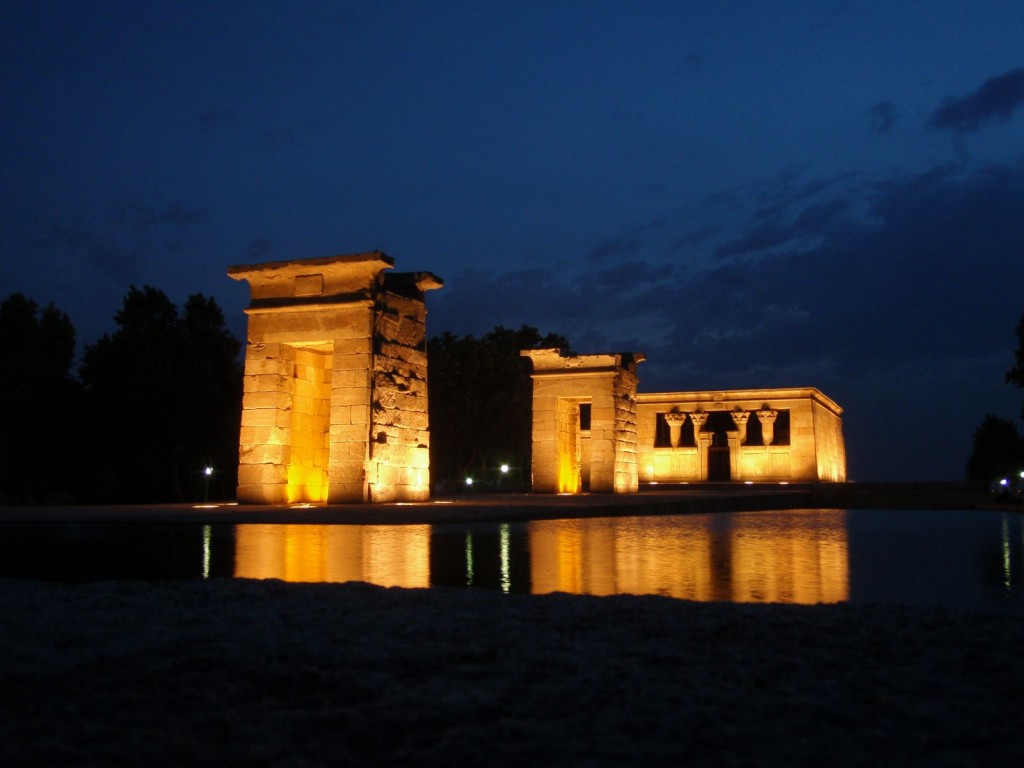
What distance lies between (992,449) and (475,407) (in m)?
42.0

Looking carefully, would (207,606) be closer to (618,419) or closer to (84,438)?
(618,419)

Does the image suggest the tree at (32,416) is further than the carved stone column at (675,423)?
No

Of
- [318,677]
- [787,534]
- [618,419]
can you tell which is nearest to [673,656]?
[318,677]

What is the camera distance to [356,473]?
1473cm

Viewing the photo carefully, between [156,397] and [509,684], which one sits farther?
[156,397]

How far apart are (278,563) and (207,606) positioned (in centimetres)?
210

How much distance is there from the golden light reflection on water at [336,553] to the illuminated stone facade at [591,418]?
15.2 meters

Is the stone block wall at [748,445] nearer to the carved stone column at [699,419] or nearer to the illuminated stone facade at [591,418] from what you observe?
the carved stone column at [699,419]

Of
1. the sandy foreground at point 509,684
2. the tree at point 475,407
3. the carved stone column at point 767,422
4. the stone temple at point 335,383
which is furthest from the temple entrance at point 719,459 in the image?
the sandy foreground at point 509,684

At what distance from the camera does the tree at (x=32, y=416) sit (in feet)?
108

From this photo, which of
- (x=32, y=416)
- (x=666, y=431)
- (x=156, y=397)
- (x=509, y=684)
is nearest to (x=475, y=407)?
(x=666, y=431)

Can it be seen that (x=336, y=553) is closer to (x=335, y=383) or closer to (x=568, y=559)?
(x=568, y=559)

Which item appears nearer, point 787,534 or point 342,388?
point 787,534

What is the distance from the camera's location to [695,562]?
20.1 feet
